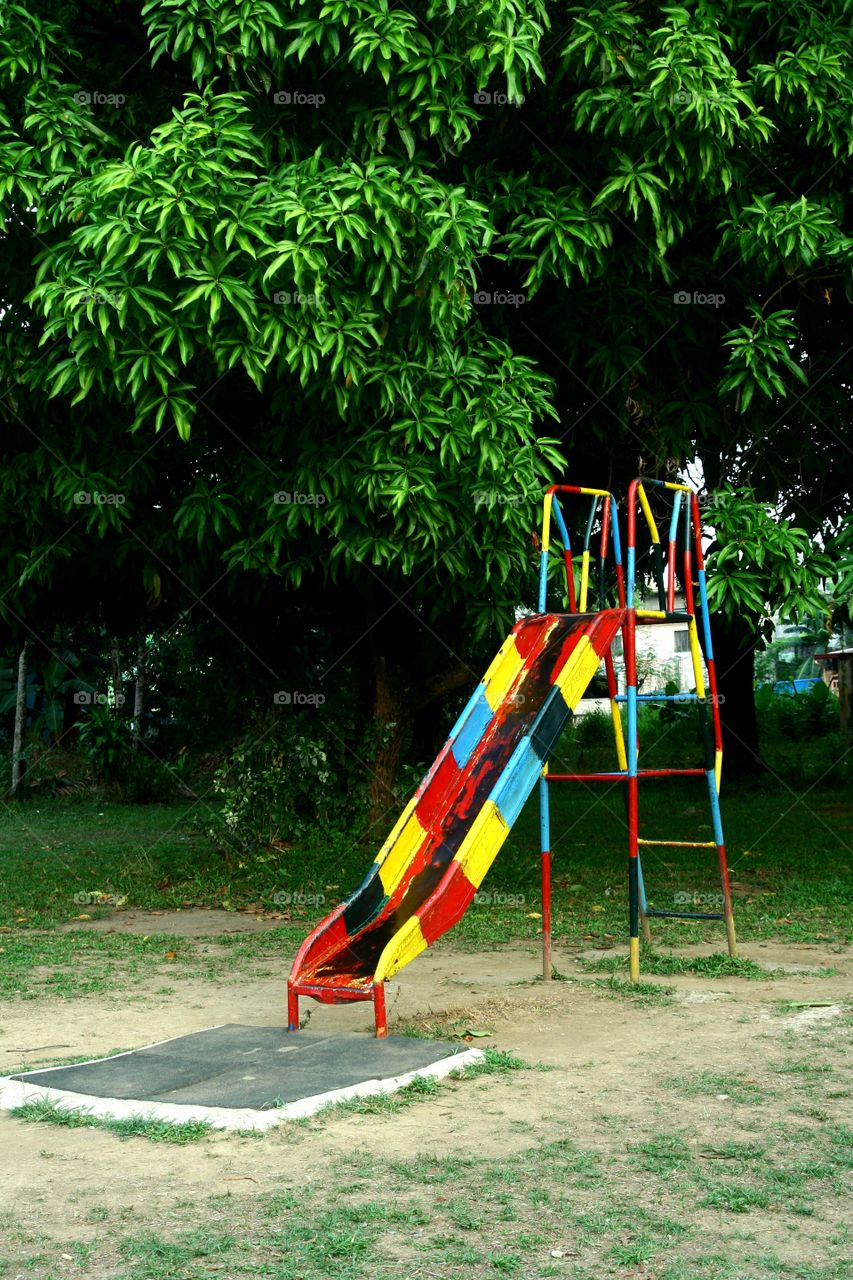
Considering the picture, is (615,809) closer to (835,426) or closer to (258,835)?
(258,835)

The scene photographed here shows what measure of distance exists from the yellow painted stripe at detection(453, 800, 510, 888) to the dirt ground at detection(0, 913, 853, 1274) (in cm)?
70

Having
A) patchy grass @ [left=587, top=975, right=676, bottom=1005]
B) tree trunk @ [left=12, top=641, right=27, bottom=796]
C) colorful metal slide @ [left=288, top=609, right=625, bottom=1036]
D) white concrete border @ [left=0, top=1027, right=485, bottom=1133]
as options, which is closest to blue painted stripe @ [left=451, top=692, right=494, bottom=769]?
colorful metal slide @ [left=288, top=609, right=625, bottom=1036]

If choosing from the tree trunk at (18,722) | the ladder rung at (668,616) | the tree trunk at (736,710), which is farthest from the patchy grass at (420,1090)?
the tree trunk at (18,722)

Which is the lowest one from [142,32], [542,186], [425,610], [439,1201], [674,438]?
[439,1201]

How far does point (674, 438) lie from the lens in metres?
9.85

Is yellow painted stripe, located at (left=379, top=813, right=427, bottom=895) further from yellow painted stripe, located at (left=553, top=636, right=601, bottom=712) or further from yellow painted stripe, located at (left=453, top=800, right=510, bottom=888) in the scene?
yellow painted stripe, located at (left=553, top=636, right=601, bottom=712)

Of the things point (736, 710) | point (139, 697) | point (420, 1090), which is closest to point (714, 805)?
point (420, 1090)

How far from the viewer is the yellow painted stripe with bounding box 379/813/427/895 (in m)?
6.82

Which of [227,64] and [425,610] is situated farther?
[425,610]

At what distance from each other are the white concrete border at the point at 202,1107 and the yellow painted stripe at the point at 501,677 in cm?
218

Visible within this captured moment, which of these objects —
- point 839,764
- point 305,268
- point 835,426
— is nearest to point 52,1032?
point 305,268

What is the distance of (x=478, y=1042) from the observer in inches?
244

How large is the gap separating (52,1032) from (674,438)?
5523 millimetres

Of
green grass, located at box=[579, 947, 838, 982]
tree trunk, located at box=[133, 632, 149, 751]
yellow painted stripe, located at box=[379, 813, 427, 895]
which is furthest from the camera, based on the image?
tree trunk, located at box=[133, 632, 149, 751]
